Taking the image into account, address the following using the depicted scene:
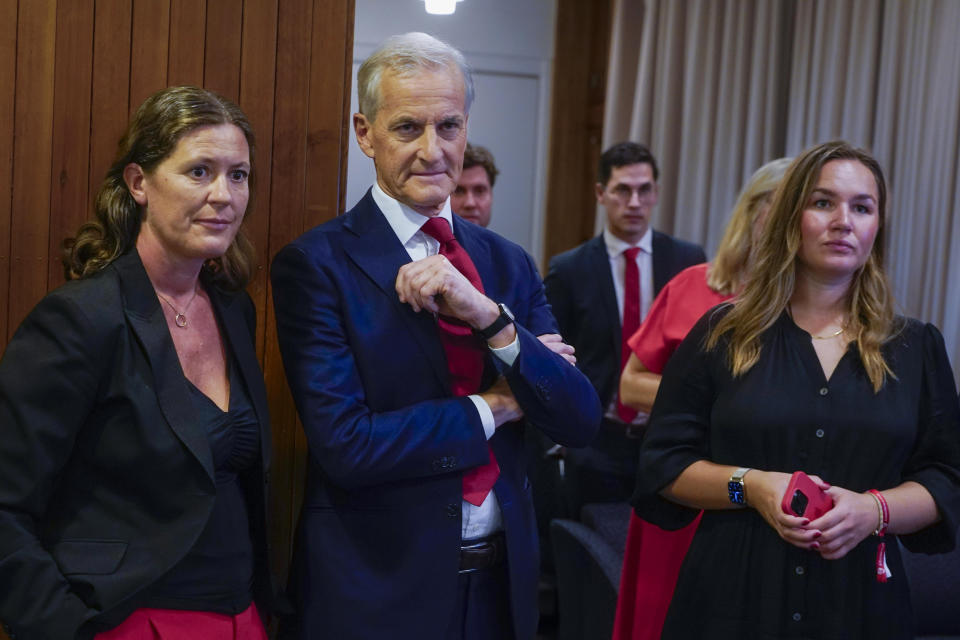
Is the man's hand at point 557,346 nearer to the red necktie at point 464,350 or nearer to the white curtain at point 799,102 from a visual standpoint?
the red necktie at point 464,350

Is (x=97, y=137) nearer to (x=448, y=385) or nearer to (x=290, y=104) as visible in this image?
(x=290, y=104)

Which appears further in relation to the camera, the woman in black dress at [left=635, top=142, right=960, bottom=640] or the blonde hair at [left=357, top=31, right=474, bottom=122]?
the woman in black dress at [left=635, top=142, right=960, bottom=640]

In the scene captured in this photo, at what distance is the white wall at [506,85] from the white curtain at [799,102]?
58cm

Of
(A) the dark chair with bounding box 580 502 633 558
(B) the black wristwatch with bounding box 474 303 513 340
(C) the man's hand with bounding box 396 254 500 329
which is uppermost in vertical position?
(C) the man's hand with bounding box 396 254 500 329

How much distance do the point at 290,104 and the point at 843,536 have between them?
4.43 feet

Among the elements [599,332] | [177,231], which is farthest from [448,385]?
[599,332]

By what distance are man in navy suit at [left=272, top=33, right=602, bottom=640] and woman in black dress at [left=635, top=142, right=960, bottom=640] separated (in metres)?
0.39

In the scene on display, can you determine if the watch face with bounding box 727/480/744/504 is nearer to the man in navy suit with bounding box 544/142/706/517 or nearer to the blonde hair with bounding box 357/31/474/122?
the blonde hair with bounding box 357/31/474/122

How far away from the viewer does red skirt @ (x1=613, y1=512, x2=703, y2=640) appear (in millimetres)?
2590

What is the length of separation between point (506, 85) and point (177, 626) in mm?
4730

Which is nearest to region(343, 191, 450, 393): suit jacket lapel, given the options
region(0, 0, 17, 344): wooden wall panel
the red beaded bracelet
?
region(0, 0, 17, 344): wooden wall panel

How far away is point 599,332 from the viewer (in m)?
3.97

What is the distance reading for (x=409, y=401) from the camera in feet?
6.11

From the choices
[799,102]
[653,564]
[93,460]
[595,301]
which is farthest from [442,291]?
[799,102]
